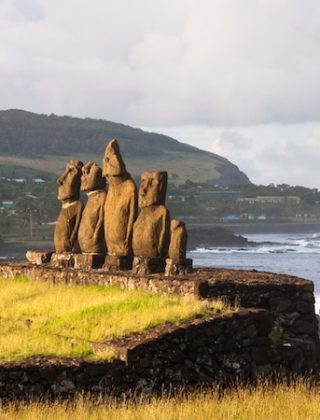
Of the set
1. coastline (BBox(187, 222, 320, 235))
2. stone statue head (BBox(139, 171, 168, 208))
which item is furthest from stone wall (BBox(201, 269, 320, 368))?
coastline (BBox(187, 222, 320, 235))

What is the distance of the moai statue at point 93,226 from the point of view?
84.6 ft

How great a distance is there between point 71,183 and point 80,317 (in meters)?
8.38

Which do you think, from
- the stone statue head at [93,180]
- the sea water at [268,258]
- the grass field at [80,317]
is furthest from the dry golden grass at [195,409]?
the sea water at [268,258]

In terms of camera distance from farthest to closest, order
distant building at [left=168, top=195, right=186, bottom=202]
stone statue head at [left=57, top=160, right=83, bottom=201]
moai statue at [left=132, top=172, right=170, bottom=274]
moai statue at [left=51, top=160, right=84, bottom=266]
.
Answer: distant building at [left=168, top=195, right=186, bottom=202], stone statue head at [left=57, top=160, right=83, bottom=201], moai statue at [left=51, top=160, right=84, bottom=266], moai statue at [left=132, top=172, right=170, bottom=274]

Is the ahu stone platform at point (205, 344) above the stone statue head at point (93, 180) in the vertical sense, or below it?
below

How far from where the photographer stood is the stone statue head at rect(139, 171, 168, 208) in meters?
24.2

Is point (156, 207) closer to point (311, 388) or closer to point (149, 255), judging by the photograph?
point (149, 255)

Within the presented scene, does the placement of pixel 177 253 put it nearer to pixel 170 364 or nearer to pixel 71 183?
pixel 71 183

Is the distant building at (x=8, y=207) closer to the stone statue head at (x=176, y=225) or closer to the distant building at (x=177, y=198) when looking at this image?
the distant building at (x=177, y=198)

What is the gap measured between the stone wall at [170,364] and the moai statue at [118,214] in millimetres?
5696

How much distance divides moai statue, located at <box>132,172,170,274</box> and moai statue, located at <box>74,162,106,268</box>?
1616 mm

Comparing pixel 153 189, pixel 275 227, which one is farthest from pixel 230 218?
pixel 153 189

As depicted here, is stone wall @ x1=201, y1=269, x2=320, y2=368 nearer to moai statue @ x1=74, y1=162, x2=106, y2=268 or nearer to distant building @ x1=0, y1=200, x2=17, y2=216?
moai statue @ x1=74, y1=162, x2=106, y2=268

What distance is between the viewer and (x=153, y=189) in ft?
79.5
